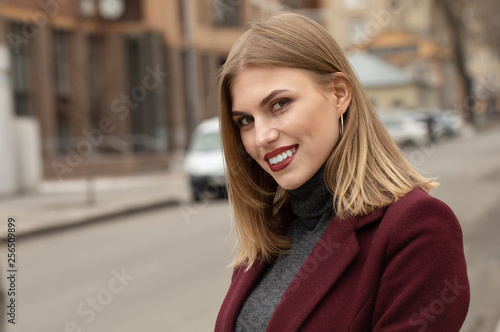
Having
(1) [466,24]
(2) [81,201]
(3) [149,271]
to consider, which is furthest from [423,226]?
(1) [466,24]

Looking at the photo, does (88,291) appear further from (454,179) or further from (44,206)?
(454,179)

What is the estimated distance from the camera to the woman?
1.61 m

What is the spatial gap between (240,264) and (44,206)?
16.1 metres

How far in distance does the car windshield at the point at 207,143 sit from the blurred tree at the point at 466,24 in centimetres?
3148

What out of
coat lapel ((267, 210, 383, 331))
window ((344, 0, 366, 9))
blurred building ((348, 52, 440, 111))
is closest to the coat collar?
coat lapel ((267, 210, 383, 331))

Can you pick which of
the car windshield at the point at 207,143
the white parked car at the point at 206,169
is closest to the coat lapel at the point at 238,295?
the white parked car at the point at 206,169

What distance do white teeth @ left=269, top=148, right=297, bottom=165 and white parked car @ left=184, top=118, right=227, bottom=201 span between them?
Answer: 14.9 meters

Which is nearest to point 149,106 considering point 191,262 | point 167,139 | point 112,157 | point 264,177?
point 167,139

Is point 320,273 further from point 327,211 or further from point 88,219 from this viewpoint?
point 88,219

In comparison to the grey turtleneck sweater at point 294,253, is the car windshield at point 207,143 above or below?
below

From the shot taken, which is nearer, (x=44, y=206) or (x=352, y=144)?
(x=352, y=144)

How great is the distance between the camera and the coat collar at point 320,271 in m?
1.72

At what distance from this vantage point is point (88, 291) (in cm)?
816

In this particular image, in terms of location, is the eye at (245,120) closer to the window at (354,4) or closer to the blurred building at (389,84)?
the blurred building at (389,84)
